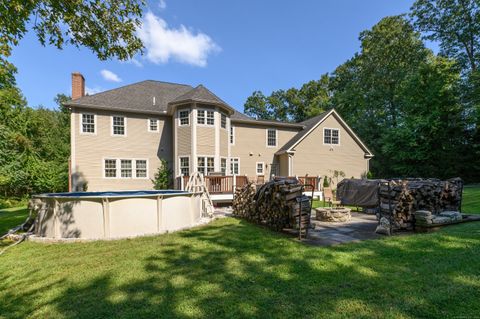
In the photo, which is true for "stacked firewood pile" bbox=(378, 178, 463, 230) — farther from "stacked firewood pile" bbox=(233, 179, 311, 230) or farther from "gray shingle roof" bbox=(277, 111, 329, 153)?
"gray shingle roof" bbox=(277, 111, 329, 153)

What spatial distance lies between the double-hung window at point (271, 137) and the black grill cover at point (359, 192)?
843 cm

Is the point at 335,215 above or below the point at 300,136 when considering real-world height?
below

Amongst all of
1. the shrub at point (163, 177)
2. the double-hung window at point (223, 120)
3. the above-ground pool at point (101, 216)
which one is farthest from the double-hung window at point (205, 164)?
the above-ground pool at point (101, 216)

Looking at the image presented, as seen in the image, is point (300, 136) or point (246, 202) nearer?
point (246, 202)

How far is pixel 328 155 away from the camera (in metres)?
18.7

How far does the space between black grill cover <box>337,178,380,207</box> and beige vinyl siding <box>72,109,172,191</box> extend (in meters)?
11.3

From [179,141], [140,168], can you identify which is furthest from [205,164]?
[140,168]

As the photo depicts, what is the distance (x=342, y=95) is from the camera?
1211 inches

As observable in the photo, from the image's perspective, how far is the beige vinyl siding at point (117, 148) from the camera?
14633mm

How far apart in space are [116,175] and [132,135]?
280 centimetres

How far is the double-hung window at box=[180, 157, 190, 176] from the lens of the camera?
15.0 meters

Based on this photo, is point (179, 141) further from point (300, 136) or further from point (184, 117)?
point (300, 136)

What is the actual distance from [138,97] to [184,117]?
477 cm

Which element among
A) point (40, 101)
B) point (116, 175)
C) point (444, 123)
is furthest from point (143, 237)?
point (40, 101)
